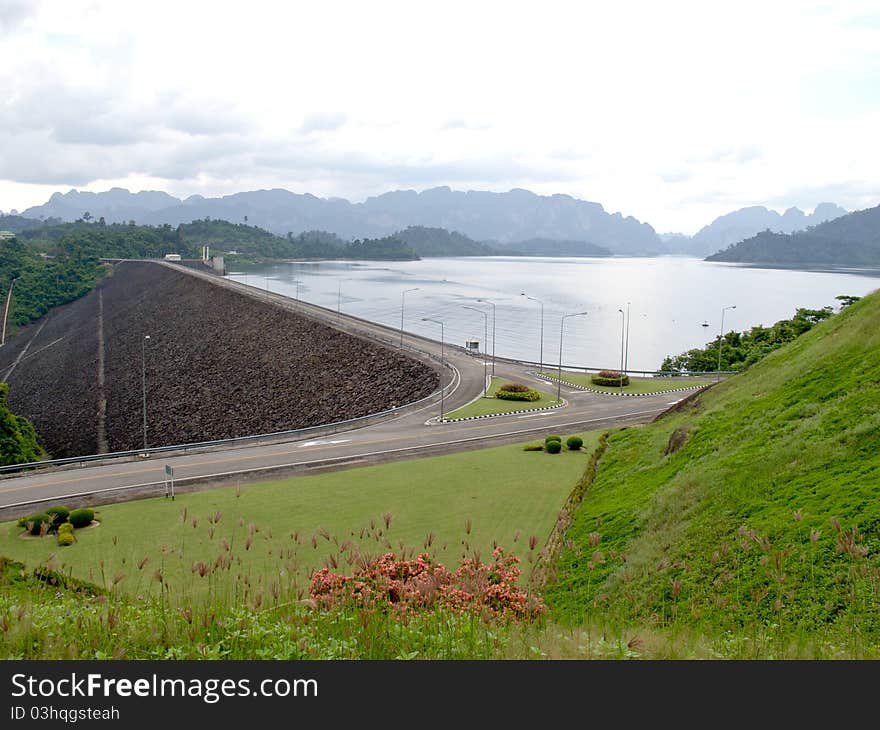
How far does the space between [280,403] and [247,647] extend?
174ft

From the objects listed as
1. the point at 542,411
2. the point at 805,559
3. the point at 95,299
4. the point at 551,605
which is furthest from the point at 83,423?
the point at 95,299

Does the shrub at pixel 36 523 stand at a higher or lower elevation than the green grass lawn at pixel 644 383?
lower

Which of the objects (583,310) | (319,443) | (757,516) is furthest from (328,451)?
(583,310)

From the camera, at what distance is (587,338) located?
10150 centimetres

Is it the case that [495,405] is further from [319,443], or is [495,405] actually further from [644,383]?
[644,383]

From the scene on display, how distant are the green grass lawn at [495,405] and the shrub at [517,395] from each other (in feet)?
1.04

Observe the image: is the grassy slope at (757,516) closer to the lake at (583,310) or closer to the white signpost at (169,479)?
the white signpost at (169,479)

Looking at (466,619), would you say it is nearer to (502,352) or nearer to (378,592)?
(378,592)

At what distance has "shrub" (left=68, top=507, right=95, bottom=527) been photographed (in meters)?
22.1

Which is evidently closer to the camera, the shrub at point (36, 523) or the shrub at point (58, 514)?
the shrub at point (36, 523)

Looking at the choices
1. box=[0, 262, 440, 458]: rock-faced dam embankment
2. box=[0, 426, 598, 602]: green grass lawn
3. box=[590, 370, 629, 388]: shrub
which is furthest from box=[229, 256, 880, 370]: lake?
box=[0, 426, 598, 602]: green grass lawn

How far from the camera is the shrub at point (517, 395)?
4803 centimetres

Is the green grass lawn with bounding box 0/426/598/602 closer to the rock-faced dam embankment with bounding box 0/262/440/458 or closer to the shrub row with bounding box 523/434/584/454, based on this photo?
the shrub row with bounding box 523/434/584/454

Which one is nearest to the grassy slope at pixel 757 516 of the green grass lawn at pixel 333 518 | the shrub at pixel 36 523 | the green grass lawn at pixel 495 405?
the green grass lawn at pixel 333 518
